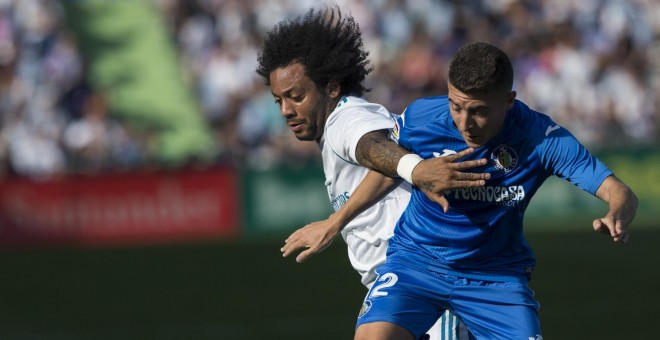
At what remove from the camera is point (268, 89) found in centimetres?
2011

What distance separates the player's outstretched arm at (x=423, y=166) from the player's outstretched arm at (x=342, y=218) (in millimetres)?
142

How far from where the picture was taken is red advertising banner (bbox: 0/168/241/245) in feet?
57.5

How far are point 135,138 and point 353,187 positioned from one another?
13.7 meters

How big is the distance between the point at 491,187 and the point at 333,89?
1.22 m

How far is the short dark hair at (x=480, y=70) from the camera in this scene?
5.93 metres

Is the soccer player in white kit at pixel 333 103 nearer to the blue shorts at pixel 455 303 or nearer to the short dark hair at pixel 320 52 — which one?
the short dark hair at pixel 320 52

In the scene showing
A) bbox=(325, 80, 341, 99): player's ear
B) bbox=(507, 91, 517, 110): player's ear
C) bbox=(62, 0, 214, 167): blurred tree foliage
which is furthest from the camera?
bbox=(62, 0, 214, 167): blurred tree foliage

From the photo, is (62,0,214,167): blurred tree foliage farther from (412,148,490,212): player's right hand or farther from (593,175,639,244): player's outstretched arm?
(593,175,639,244): player's outstretched arm

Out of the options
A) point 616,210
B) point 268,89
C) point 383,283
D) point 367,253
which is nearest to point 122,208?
point 268,89

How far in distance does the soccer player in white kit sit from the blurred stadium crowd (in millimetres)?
11506

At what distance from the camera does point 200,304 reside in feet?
44.8

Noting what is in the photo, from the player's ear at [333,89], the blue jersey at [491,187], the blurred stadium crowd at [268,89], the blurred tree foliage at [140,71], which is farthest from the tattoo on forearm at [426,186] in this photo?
the blurred tree foliage at [140,71]

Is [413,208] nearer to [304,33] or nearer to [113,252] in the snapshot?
[304,33]

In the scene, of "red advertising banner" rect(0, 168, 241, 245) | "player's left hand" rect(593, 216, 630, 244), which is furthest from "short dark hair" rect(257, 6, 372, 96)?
"red advertising banner" rect(0, 168, 241, 245)
